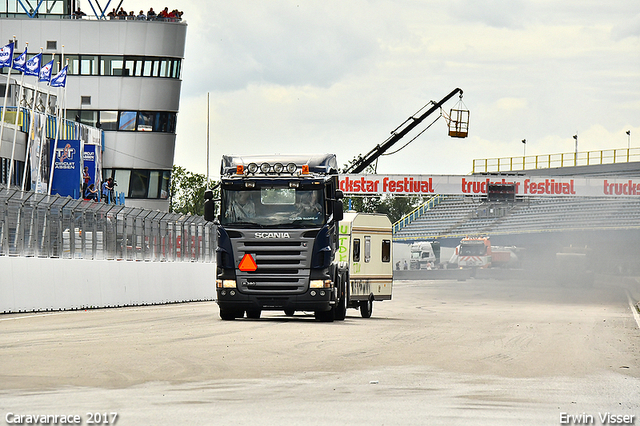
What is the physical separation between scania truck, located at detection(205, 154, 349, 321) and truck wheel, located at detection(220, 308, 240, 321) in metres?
0.62

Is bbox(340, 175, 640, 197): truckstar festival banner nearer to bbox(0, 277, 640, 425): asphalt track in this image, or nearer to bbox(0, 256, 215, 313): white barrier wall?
bbox(0, 256, 215, 313): white barrier wall

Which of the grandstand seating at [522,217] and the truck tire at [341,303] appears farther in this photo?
the grandstand seating at [522,217]

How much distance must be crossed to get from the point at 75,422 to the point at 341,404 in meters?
2.49

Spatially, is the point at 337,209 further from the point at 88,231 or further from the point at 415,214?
the point at 415,214

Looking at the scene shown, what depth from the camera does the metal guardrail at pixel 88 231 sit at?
77.4 feet

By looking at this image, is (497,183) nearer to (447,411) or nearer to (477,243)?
(477,243)

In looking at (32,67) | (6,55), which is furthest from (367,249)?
(32,67)

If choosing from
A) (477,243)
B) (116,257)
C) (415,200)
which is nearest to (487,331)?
(116,257)

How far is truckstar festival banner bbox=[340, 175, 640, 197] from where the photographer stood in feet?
217

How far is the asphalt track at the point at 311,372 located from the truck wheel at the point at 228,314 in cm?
21

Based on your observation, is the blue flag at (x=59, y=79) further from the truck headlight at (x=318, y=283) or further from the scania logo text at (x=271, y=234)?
the truck headlight at (x=318, y=283)

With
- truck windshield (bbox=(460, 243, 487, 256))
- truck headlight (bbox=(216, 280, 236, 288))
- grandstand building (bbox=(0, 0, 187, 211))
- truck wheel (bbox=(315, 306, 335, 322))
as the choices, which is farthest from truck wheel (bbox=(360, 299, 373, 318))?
truck windshield (bbox=(460, 243, 487, 256))

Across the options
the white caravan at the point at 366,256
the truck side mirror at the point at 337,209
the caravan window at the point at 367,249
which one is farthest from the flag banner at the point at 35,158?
the truck side mirror at the point at 337,209

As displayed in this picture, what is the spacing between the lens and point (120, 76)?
6438 cm
